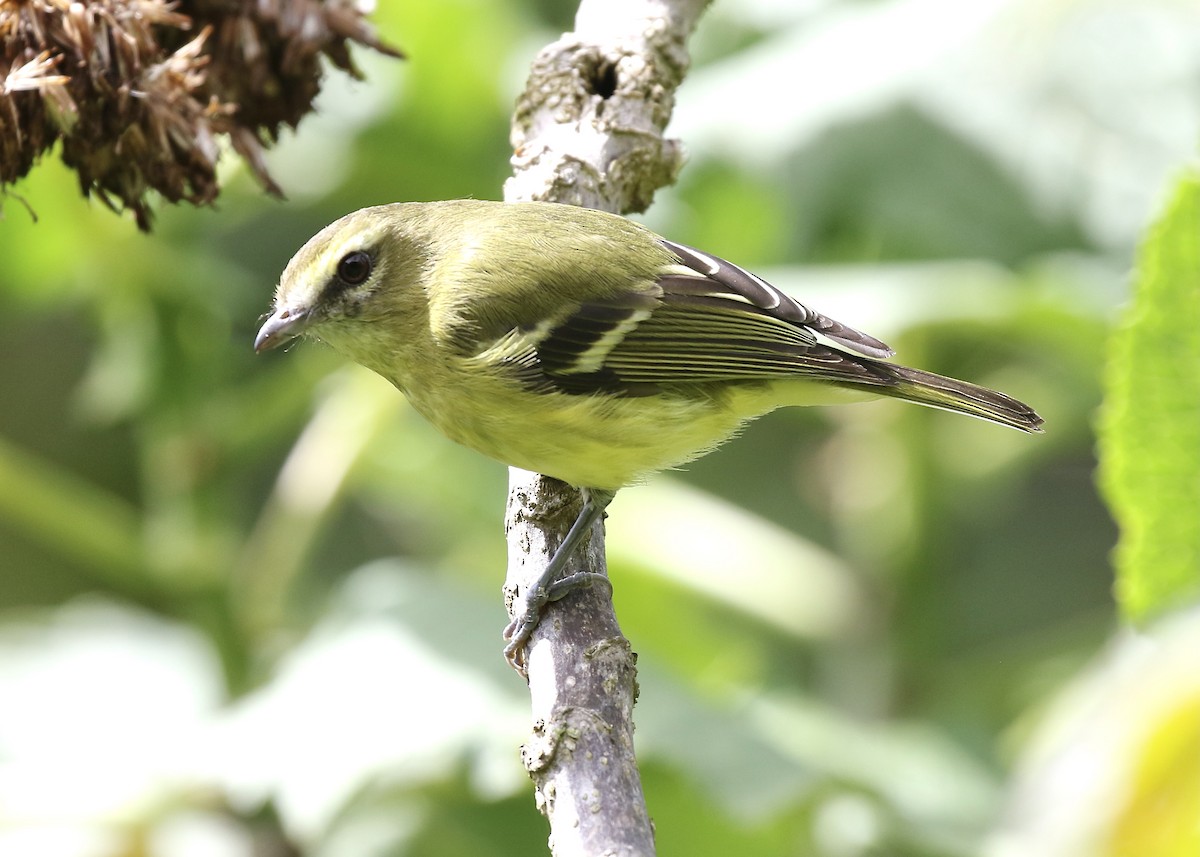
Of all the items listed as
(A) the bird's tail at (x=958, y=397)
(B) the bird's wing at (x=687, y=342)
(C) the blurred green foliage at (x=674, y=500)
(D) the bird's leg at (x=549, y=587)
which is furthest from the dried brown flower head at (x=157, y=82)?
(A) the bird's tail at (x=958, y=397)

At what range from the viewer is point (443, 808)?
3498 mm

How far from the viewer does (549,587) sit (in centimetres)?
246

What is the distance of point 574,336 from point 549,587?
614 mm

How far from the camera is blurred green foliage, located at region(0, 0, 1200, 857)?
3.17 metres

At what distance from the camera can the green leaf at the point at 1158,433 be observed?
214 cm

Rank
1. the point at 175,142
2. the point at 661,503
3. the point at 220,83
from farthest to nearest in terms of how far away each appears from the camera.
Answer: the point at 661,503 < the point at 220,83 < the point at 175,142

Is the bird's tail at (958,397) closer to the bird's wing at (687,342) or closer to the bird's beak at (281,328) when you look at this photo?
the bird's wing at (687,342)

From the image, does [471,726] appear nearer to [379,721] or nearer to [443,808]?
[379,721]

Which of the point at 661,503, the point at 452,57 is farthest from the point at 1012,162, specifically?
the point at 452,57

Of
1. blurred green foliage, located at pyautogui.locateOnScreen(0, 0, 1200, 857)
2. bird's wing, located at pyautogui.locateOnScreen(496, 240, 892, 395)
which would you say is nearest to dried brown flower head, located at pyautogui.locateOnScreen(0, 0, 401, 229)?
bird's wing, located at pyautogui.locateOnScreen(496, 240, 892, 395)

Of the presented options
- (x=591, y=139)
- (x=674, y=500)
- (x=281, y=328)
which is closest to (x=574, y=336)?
(x=591, y=139)

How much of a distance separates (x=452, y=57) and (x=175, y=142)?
6.11ft

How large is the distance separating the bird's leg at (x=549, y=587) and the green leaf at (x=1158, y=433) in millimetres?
864

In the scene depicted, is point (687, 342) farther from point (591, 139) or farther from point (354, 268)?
point (354, 268)
